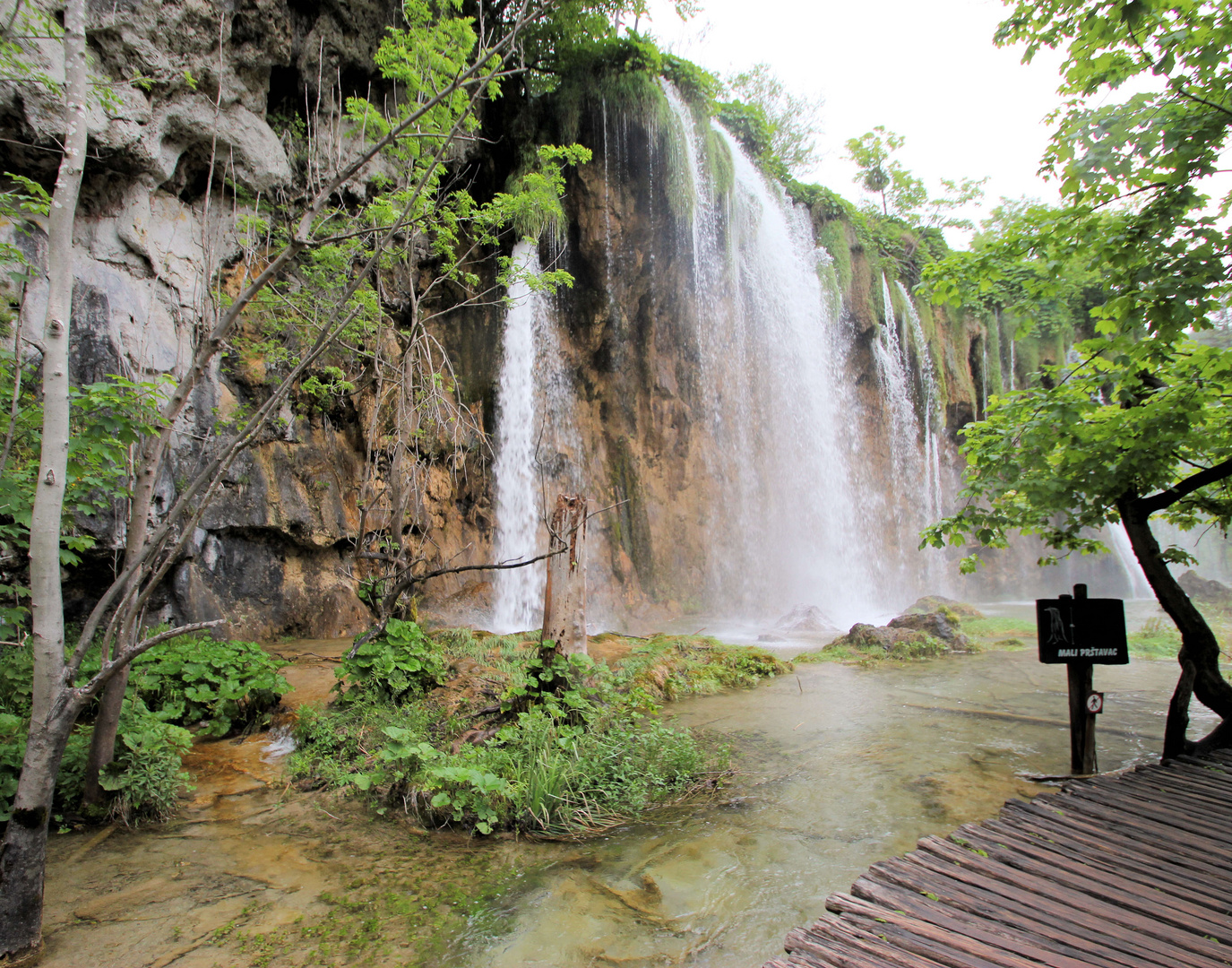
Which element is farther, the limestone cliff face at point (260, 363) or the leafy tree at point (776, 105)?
the leafy tree at point (776, 105)

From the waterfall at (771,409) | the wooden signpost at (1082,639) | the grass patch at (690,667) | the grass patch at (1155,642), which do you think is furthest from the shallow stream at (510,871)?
the waterfall at (771,409)

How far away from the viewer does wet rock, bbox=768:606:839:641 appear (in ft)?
49.0

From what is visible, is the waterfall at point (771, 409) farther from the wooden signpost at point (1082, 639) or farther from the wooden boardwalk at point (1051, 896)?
the wooden boardwalk at point (1051, 896)

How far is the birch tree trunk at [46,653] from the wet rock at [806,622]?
13.7 metres

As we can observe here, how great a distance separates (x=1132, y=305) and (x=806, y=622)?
12.2 metres

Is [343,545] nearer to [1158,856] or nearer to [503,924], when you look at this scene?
[503,924]

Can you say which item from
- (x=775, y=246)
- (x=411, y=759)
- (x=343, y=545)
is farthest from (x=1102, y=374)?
(x=775, y=246)

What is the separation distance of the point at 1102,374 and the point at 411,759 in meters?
5.22

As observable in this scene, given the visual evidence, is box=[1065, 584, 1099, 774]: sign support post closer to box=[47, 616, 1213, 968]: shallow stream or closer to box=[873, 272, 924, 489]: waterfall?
box=[47, 616, 1213, 968]: shallow stream

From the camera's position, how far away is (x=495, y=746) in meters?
4.51

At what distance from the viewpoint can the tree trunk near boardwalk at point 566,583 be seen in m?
5.17

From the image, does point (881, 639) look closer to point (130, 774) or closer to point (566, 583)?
point (566, 583)

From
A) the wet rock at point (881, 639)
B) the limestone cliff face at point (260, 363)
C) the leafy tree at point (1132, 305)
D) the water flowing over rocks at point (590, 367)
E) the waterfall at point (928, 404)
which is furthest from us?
the waterfall at point (928, 404)

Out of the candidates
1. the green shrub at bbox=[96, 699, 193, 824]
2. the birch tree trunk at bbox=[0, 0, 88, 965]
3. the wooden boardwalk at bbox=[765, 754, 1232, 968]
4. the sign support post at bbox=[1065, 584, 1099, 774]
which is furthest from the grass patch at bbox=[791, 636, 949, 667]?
the birch tree trunk at bbox=[0, 0, 88, 965]
